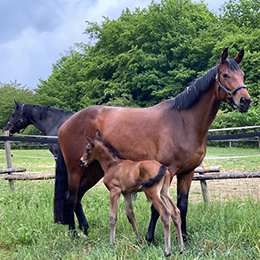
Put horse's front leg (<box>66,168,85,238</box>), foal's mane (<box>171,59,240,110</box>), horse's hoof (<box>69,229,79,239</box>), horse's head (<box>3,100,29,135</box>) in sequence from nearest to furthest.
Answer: foal's mane (<box>171,59,240,110</box>) < horse's hoof (<box>69,229,79,239</box>) < horse's front leg (<box>66,168,85,238</box>) < horse's head (<box>3,100,29,135</box>)

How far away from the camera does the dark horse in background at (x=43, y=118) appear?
7.36 metres

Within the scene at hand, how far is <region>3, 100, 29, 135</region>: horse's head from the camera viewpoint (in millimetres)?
8148

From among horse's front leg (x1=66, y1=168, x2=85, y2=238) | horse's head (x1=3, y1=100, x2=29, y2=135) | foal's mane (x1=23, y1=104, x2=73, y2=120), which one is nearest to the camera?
horse's front leg (x1=66, y1=168, x2=85, y2=238)

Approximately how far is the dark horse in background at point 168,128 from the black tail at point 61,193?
3 cm

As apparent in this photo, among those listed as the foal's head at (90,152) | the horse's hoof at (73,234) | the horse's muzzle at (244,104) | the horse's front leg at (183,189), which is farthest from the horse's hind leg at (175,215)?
the horse's hoof at (73,234)

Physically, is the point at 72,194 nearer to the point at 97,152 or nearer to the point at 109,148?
the point at 97,152

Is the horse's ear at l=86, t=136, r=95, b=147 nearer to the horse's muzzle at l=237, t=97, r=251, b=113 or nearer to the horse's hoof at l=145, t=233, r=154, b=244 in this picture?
the horse's hoof at l=145, t=233, r=154, b=244

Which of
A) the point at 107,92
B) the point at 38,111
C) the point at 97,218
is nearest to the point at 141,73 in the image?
the point at 107,92

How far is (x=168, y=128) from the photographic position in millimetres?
3689

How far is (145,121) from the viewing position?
3.85 metres

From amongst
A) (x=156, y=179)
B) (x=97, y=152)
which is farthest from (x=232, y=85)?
(x=97, y=152)

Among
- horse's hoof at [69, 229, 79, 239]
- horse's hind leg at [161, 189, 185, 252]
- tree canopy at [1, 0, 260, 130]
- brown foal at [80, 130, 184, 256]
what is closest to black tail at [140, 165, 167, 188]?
brown foal at [80, 130, 184, 256]

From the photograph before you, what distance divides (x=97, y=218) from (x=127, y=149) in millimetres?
1658

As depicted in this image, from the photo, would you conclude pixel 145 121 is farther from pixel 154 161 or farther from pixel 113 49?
pixel 113 49
